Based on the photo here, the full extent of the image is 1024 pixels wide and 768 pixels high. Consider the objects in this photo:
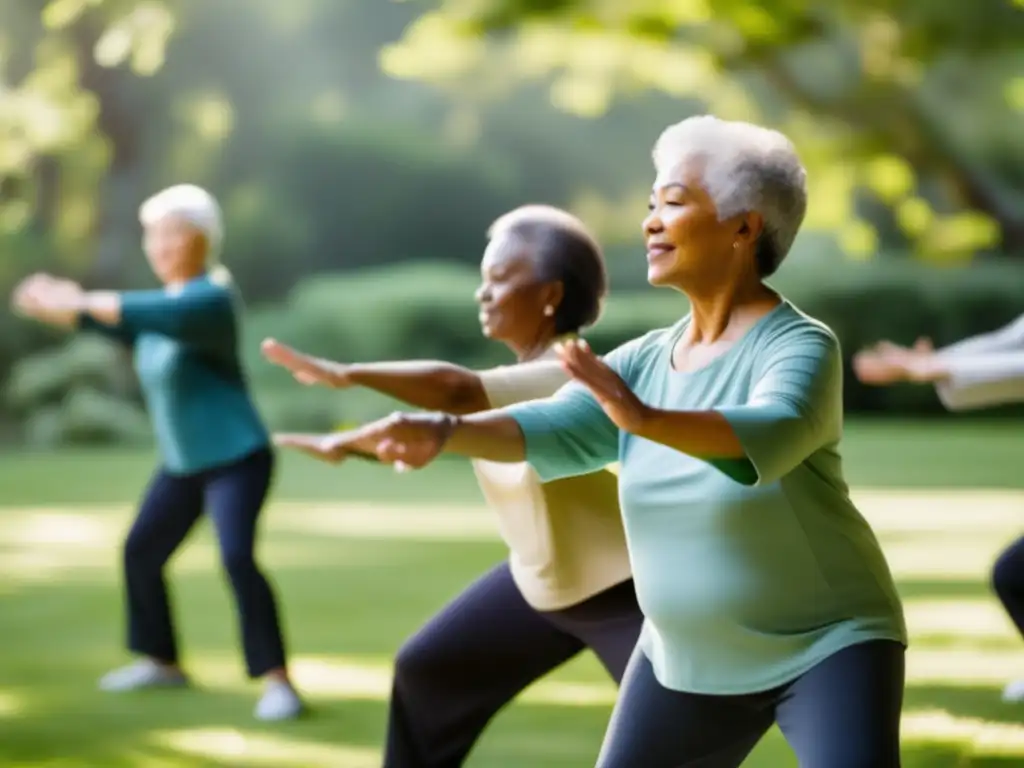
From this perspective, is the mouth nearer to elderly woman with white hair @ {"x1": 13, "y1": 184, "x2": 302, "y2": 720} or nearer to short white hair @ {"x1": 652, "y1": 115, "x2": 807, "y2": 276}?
short white hair @ {"x1": 652, "y1": 115, "x2": 807, "y2": 276}

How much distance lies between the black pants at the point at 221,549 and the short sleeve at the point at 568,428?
2812mm

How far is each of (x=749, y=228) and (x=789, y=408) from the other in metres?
0.39

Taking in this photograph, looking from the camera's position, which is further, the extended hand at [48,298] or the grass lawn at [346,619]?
the extended hand at [48,298]

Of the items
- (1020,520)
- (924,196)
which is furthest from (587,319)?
(924,196)

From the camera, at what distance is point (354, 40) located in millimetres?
26734

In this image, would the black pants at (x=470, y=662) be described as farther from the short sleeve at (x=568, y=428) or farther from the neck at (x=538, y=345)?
the short sleeve at (x=568, y=428)

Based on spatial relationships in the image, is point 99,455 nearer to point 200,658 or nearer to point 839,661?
point 200,658

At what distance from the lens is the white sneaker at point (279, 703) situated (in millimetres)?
5773

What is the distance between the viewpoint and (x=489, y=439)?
3043mm

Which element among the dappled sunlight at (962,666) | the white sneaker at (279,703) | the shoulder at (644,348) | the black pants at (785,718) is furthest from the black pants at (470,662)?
the dappled sunlight at (962,666)

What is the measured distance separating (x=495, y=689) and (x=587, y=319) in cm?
82

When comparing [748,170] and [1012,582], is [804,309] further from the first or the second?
[748,170]

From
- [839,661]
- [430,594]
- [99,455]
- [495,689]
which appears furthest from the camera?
[99,455]

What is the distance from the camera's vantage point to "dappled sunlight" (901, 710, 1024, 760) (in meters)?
5.18
